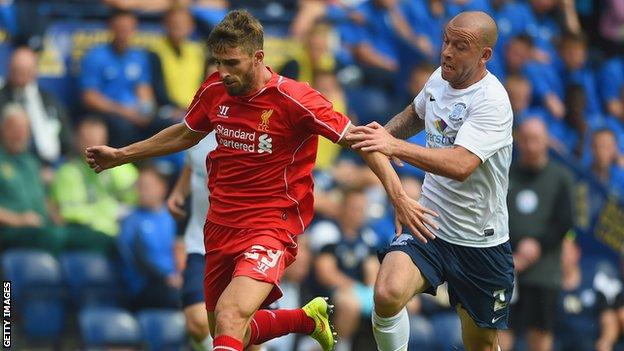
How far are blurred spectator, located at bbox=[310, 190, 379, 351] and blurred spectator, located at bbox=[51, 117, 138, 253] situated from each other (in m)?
1.88

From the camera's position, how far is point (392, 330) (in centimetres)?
834

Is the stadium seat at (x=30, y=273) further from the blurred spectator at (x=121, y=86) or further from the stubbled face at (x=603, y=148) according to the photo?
the stubbled face at (x=603, y=148)

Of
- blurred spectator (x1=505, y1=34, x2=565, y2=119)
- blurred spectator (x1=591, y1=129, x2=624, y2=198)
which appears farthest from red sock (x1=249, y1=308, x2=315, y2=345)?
blurred spectator (x1=505, y1=34, x2=565, y2=119)

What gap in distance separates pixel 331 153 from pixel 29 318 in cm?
367

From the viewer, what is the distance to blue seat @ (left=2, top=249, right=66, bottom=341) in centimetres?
1179

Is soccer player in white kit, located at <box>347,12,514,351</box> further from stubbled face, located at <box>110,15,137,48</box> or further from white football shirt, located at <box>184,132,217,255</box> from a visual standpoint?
stubbled face, located at <box>110,15,137,48</box>

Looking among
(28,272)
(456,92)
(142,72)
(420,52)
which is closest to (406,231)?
(456,92)

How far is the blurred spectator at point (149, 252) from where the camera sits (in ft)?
39.9

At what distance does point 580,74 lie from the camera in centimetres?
1742

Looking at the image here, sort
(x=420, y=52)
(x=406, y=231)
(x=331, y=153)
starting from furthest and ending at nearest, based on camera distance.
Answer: (x=420, y=52), (x=331, y=153), (x=406, y=231)

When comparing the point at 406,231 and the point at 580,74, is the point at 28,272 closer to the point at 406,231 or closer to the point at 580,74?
the point at 406,231

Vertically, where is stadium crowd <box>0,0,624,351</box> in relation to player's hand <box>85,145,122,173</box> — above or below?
below

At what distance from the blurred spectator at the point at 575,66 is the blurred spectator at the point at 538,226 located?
4.48 metres

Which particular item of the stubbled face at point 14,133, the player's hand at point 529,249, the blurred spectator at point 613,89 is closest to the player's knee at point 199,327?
the stubbled face at point 14,133
